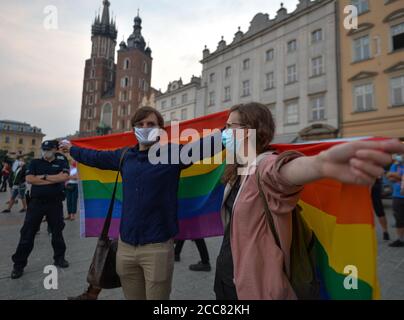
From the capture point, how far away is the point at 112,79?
81.8 metres

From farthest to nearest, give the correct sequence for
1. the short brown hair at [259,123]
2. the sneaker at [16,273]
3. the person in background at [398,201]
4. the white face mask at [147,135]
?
the person in background at [398,201] < the sneaker at [16,273] < the white face mask at [147,135] < the short brown hair at [259,123]

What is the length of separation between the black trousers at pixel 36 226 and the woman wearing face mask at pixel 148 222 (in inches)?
113

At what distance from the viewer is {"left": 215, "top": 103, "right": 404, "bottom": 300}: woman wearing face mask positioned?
89cm

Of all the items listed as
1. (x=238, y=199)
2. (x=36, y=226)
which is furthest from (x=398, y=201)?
(x=36, y=226)

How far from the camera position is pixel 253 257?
133 centimetres

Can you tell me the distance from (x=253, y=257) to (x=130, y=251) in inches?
44.9

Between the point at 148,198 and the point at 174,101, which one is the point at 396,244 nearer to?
the point at 148,198

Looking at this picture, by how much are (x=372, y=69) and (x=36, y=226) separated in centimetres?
2069

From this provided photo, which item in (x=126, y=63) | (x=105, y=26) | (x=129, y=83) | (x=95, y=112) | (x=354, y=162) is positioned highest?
(x=105, y=26)

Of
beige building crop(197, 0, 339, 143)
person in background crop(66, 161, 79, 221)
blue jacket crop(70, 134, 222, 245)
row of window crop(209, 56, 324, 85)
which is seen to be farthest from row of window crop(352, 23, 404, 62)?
blue jacket crop(70, 134, 222, 245)

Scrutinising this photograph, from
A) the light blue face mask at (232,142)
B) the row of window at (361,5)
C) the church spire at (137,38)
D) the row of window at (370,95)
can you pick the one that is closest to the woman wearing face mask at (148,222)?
the light blue face mask at (232,142)

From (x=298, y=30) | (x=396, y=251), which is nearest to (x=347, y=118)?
(x=298, y=30)

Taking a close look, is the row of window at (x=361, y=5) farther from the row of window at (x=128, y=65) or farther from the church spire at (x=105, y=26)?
the church spire at (x=105, y=26)

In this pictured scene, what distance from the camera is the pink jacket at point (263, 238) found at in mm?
1242
